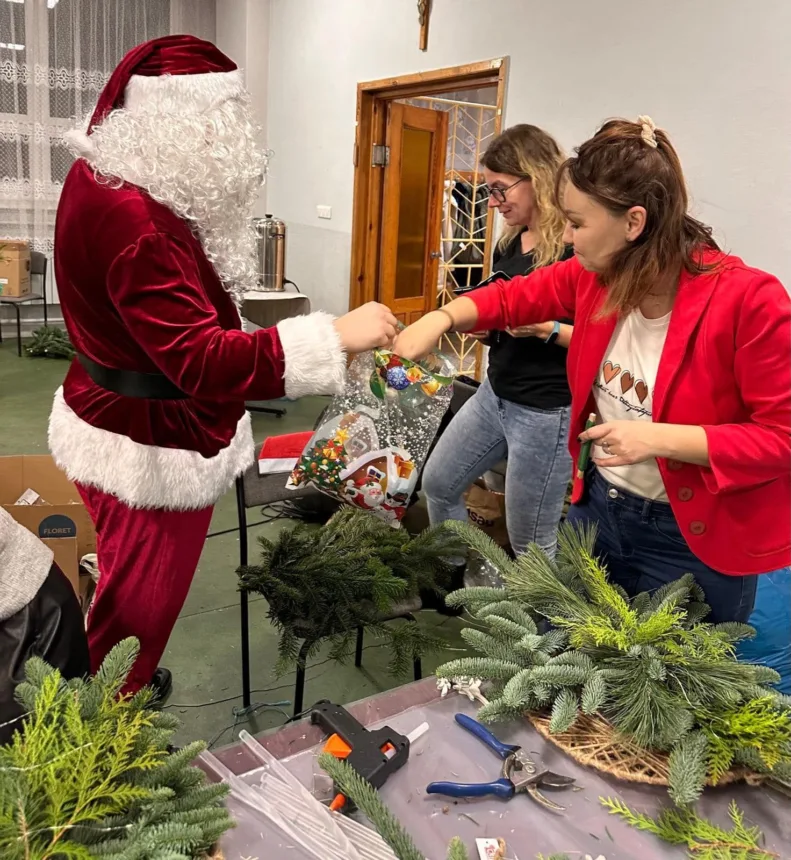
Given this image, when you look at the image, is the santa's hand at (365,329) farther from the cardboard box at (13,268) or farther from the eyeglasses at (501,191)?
the cardboard box at (13,268)

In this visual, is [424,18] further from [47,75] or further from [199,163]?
[199,163]

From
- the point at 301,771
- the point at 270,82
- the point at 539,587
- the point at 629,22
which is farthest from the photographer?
the point at 270,82

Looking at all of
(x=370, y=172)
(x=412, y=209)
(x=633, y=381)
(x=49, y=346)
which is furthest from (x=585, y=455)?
(x=49, y=346)

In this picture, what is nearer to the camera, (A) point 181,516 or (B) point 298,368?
(B) point 298,368

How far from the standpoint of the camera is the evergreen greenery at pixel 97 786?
730 millimetres

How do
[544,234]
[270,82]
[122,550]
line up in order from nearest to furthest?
[122,550], [544,234], [270,82]

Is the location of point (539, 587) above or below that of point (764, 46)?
below

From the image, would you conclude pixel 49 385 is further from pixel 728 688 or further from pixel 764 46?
pixel 728 688

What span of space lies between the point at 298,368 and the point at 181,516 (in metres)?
0.46

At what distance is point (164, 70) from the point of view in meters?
1.41

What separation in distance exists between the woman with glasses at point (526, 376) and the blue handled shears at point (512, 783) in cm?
117

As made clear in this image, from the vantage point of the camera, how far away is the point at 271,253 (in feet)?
18.0

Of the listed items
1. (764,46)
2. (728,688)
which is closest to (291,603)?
(728,688)

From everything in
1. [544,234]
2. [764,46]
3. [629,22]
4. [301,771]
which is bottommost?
[301,771]
